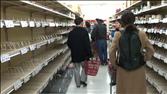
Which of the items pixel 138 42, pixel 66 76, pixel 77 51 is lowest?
pixel 66 76

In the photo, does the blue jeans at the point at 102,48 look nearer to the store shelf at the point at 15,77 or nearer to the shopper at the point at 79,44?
the shopper at the point at 79,44

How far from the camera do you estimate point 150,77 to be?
603 cm

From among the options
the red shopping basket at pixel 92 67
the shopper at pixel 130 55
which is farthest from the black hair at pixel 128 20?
the red shopping basket at pixel 92 67

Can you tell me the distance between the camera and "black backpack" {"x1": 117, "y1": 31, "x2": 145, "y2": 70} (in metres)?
3.67

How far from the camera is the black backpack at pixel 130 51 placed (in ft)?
12.1

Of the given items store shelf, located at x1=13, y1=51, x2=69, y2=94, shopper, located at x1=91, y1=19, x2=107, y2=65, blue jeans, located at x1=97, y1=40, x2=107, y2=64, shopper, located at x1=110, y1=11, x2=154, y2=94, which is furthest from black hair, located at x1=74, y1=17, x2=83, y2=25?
blue jeans, located at x1=97, y1=40, x2=107, y2=64

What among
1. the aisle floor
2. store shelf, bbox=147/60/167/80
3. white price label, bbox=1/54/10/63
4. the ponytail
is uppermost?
the ponytail

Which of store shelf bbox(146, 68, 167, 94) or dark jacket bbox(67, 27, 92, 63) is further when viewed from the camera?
dark jacket bbox(67, 27, 92, 63)

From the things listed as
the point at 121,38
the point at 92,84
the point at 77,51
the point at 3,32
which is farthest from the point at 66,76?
the point at 121,38

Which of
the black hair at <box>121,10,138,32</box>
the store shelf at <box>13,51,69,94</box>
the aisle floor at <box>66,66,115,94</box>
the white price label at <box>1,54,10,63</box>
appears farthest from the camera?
the aisle floor at <box>66,66,115,94</box>

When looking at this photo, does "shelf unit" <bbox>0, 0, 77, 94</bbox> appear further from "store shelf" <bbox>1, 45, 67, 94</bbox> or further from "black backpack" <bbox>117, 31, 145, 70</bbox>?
"black backpack" <bbox>117, 31, 145, 70</bbox>

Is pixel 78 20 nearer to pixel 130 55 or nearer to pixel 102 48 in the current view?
pixel 130 55

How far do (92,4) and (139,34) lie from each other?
21.8 meters

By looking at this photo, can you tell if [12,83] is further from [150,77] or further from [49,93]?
[150,77]
